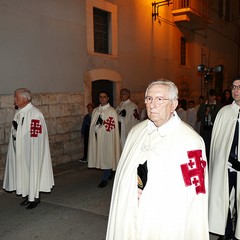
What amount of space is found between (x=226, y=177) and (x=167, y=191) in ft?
5.75

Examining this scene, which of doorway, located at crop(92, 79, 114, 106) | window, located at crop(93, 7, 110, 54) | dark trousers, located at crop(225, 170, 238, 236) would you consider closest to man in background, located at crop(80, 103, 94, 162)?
doorway, located at crop(92, 79, 114, 106)

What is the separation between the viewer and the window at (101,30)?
992 cm

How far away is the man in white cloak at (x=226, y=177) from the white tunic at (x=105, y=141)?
3.12 meters

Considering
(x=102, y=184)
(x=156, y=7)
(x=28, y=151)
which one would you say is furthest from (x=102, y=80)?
(x=28, y=151)

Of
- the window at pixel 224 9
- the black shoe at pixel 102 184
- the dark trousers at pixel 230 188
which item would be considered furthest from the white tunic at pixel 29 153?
the window at pixel 224 9

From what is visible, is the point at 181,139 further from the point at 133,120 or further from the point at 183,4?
the point at 183,4

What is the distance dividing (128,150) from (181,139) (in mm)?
469

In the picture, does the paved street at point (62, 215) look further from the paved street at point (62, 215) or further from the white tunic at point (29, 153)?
the white tunic at point (29, 153)

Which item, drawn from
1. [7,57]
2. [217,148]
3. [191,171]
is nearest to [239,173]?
[217,148]

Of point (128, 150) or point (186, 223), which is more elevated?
point (128, 150)

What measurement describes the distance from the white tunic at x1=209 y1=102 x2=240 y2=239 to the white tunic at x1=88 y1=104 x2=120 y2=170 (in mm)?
3102

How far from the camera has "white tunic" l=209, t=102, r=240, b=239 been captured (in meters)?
3.85

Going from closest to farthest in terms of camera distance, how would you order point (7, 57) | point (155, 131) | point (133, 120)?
point (155, 131) < point (7, 57) < point (133, 120)

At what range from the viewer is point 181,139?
243 cm
